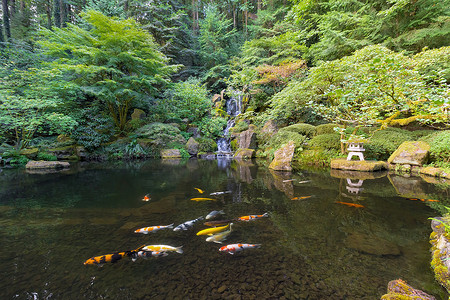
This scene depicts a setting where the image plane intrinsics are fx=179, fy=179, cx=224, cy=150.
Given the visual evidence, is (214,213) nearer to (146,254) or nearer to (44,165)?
(146,254)

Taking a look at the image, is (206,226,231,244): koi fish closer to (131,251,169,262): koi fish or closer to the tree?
(131,251,169,262): koi fish

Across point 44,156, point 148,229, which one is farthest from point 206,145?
point 148,229

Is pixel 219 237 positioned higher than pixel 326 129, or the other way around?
pixel 326 129

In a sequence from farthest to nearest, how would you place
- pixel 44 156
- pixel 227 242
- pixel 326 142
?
1. pixel 44 156
2. pixel 326 142
3. pixel 227 242

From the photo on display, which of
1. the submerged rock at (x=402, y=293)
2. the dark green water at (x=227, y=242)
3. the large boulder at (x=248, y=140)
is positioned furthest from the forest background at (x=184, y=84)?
the submerged rock at (x=402, y=293)

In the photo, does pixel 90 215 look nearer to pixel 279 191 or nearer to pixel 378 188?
pixel 279 191

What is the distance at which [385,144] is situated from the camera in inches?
301

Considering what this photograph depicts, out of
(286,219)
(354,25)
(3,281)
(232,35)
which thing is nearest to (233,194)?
(286,219)

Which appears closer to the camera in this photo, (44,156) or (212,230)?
(212,230)

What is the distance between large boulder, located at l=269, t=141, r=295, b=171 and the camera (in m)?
7.34

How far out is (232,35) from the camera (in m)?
20.9

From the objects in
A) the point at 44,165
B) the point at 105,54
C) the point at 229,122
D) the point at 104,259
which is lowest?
the point at 104,259

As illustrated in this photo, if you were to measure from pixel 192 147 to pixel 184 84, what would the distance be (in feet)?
20.2

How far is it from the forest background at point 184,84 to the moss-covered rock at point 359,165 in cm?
113
